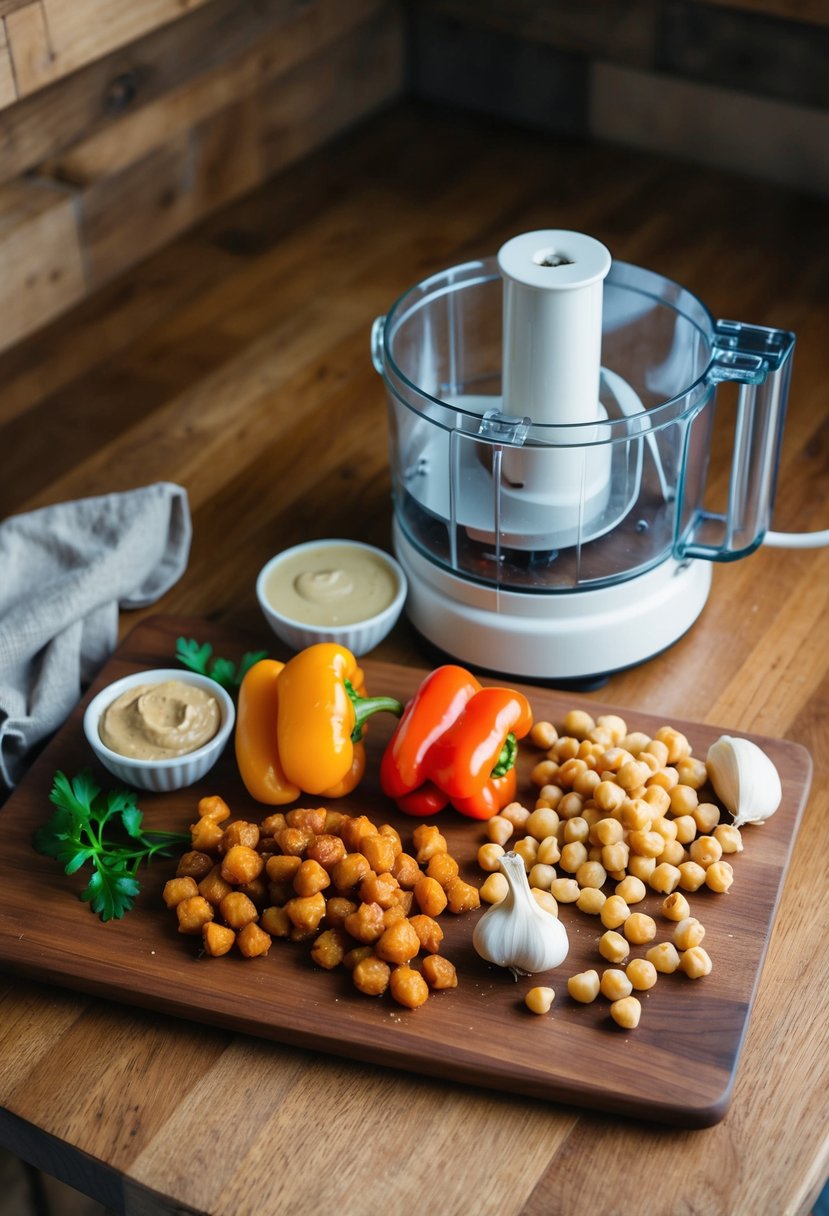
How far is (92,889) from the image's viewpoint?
95 centimetres

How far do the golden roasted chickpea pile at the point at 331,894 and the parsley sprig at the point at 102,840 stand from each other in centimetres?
3

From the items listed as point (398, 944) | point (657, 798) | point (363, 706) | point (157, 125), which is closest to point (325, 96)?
point (157, 125)

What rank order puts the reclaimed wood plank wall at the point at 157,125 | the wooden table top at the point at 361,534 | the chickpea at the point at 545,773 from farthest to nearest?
1. the reclaimed wood plank wall at the point at 157,125
2. the chickpea at the point at 545,773
3. the wooden table top at the point at 361,534

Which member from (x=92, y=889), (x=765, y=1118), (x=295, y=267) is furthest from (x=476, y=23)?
(x=765, y=1118)

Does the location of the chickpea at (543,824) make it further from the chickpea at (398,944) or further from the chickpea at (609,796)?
the chickpea at (398,944)

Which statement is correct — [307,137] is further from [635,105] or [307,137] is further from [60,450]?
[60,450]

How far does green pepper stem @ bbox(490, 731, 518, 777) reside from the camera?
101 cm

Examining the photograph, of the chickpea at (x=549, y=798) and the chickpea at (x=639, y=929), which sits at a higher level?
the chickpea at (x=639, y=929)

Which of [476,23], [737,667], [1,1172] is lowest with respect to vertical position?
[1,1172]

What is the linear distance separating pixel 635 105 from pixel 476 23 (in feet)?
0.80

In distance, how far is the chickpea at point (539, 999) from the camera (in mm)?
870

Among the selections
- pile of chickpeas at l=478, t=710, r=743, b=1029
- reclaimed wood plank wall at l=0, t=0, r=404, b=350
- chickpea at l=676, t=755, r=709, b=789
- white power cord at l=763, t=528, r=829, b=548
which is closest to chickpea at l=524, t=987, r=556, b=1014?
pile of chickpeas at l=478, t=710, r=743, b=1029

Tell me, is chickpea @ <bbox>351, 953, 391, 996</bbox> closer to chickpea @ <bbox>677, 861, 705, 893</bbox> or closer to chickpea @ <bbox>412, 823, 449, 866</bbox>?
chickpea @ <bbox>412, 823, 449, 866</bbox>

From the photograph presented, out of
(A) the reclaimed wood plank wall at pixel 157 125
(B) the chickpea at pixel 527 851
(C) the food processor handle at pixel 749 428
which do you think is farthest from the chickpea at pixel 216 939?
(A) the reclaimed wood plank wall at pixel 157 125
